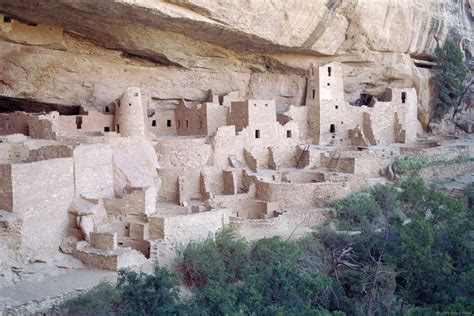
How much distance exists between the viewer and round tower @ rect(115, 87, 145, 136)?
16.3 metres

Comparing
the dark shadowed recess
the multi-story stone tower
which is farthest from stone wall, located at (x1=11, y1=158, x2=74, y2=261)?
the multi-story stone tower

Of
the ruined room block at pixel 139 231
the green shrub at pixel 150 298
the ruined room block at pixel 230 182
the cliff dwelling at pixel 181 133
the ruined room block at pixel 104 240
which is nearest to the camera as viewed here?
the green shrub at pixel 150 298

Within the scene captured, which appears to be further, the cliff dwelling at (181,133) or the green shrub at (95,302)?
the cliff dwelling at (181,133)

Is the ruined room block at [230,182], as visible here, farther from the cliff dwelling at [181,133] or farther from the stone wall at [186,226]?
the stone wall at [186,226]

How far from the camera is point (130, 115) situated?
53.7 feet

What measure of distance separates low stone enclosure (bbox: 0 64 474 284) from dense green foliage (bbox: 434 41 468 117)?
1.47 m

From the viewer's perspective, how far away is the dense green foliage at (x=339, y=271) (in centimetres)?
997

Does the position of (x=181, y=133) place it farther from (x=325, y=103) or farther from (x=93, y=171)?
(x=93, y=171)

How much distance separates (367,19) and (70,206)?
10.2 meters

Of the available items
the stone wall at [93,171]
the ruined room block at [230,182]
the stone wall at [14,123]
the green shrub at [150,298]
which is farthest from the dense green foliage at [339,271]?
the stone wall at [14,123]

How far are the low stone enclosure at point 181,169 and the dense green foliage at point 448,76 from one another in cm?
147

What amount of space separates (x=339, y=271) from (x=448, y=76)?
11.9 meters

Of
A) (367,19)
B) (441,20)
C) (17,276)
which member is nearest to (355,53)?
(367,19)

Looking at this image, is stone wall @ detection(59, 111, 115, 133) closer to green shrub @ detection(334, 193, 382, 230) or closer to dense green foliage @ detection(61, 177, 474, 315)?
dense green foliage @ detection(61, 177, 474, 315)
